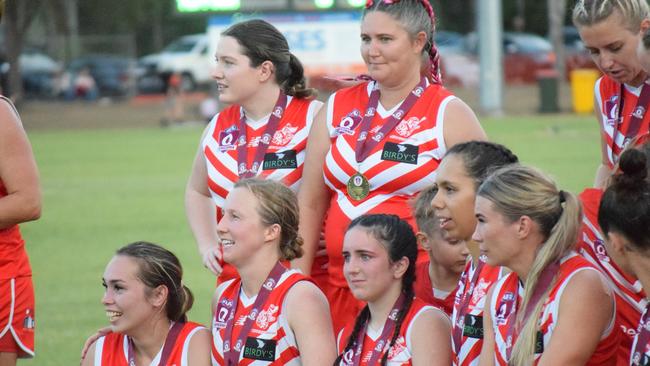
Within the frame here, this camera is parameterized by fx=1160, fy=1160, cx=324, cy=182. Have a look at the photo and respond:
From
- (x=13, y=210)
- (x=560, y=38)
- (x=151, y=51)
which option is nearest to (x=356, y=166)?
(x=13, y=210)

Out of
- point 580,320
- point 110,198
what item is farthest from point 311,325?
point 110,198

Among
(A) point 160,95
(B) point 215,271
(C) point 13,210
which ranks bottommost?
(A) point 160,95

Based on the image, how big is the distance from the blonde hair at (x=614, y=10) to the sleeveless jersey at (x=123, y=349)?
2151mm

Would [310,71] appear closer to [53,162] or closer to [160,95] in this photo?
[53,162]

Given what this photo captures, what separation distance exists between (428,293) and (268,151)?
3.34ft

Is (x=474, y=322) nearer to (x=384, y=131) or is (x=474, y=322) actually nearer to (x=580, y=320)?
(x=580, y=320)

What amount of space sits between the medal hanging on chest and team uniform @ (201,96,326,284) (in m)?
0.42

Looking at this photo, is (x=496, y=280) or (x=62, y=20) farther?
(x=62, y=20)

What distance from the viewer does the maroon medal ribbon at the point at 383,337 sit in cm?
462

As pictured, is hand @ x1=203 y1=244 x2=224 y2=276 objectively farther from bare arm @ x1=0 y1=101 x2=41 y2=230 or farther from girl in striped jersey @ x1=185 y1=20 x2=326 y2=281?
bare arm @ x1=0 y1=101 x2=41 y2=230

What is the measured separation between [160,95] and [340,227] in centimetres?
4064

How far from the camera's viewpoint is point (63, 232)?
15.2 m

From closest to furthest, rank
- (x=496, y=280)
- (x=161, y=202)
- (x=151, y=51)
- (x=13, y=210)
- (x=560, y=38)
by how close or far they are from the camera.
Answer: (x=496, y=280)
(x=13, y=210)
(x=161, y=202)
(x=560, y=38)
(x=151, y=51)

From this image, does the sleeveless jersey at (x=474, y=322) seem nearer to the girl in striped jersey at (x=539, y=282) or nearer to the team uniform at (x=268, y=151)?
the girl in striped jersey at (x=539, y=282)
